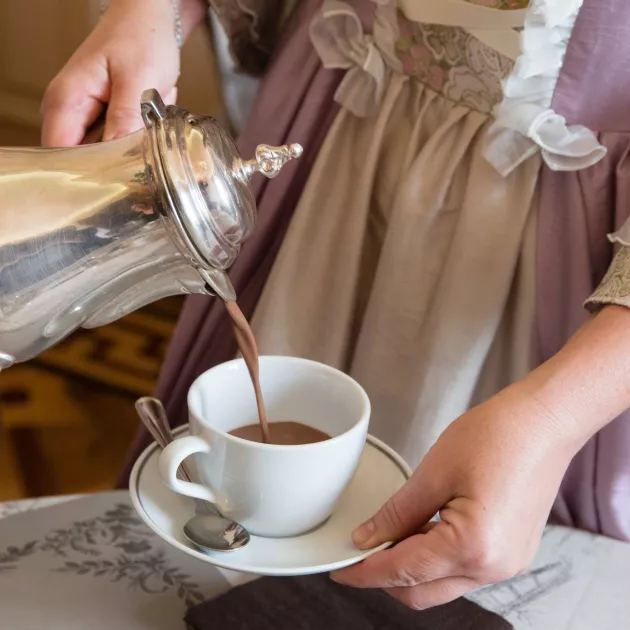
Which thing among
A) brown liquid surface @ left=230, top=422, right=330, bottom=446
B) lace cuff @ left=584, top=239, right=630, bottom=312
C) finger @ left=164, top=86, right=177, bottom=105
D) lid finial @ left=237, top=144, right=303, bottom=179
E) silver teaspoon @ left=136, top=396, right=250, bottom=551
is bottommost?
silver teaspoon @ left=136, top=396, right=250, bottom=551

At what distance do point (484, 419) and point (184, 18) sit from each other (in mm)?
501

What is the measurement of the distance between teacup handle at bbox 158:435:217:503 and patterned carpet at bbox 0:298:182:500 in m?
0.99

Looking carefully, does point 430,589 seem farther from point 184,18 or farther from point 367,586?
point 184,18

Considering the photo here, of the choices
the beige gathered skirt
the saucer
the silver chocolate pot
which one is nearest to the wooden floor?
the beige gathered skirt

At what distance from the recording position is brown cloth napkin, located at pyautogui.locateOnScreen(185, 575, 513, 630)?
473mm

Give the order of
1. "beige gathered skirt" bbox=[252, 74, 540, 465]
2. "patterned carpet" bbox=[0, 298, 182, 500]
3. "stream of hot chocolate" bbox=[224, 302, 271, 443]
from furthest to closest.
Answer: "patterned carpet" bbox=[0, 298, 182, 500], "beige gathered skirt" bbox=[252, 74, 540, 465], "stream of hot chocolate" bbox=[224, 302, 271, 443]

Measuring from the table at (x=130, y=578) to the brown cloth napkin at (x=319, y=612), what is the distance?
4 centimetres

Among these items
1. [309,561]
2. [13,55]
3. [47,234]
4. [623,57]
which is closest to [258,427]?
[309,561]

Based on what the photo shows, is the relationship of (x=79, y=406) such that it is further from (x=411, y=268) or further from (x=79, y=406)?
(x=411, y=268)

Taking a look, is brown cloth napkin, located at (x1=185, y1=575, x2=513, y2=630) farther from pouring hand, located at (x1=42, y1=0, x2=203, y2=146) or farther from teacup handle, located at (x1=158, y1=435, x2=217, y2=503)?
pouring hand, located at (x1=42, y1=0, x2=203, y2=146)

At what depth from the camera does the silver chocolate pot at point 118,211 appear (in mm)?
383

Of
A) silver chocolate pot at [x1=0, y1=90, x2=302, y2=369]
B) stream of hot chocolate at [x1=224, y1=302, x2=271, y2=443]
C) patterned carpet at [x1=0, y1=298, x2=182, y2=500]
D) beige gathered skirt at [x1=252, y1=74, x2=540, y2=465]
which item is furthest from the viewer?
patterned carpet at [x1=0, y1=298, x2=182, y2=500]

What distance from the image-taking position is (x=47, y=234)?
0.39 metres

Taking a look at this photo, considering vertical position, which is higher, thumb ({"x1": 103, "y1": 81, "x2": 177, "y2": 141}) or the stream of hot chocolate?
thumb ({"x1": 103, "y1": 81, "x2": 177, "y2": 141})
